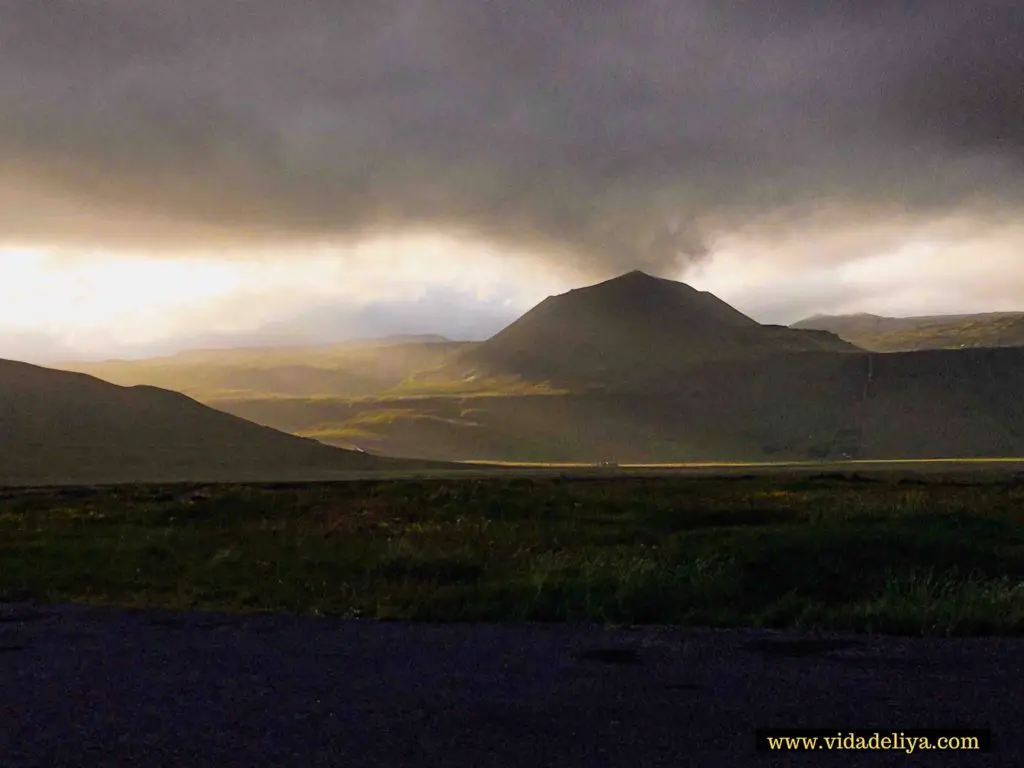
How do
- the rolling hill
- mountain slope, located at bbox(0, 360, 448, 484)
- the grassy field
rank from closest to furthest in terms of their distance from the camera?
the grassy field < mountain slope, located at bbox(0, 360, 448, 484) < the rolling hill

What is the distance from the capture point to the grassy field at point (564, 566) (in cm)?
1294

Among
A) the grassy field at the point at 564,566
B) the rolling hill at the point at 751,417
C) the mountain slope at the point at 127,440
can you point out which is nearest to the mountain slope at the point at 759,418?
the rolling hill at the point at 751,417

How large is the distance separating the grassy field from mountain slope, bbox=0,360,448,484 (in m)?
59.8

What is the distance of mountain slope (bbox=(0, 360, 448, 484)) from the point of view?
302 ft

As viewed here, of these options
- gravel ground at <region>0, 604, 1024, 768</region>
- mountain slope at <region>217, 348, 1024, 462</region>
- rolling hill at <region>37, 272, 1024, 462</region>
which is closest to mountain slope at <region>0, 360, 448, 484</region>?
rolling hill at <region>37, 272, 1024, 462</region>

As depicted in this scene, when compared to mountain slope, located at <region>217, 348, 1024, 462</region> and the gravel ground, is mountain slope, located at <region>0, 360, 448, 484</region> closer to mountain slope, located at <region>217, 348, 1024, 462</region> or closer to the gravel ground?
mountain slope, located at <region>217, 348, 1024, 462</region>

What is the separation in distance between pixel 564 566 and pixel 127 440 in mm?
101495

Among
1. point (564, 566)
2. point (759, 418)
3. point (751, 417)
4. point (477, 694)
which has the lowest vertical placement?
point (564, 566)

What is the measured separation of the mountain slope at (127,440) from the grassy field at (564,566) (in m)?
59.8

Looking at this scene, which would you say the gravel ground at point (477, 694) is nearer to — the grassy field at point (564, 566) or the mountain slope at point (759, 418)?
the grassy field at point (564, 566)

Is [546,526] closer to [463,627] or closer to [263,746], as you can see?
[463,627]

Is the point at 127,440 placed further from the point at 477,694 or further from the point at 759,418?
the point at 477,694

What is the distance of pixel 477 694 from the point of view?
26.9 feet

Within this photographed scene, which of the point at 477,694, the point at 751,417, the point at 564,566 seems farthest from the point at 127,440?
the point at 477,694
